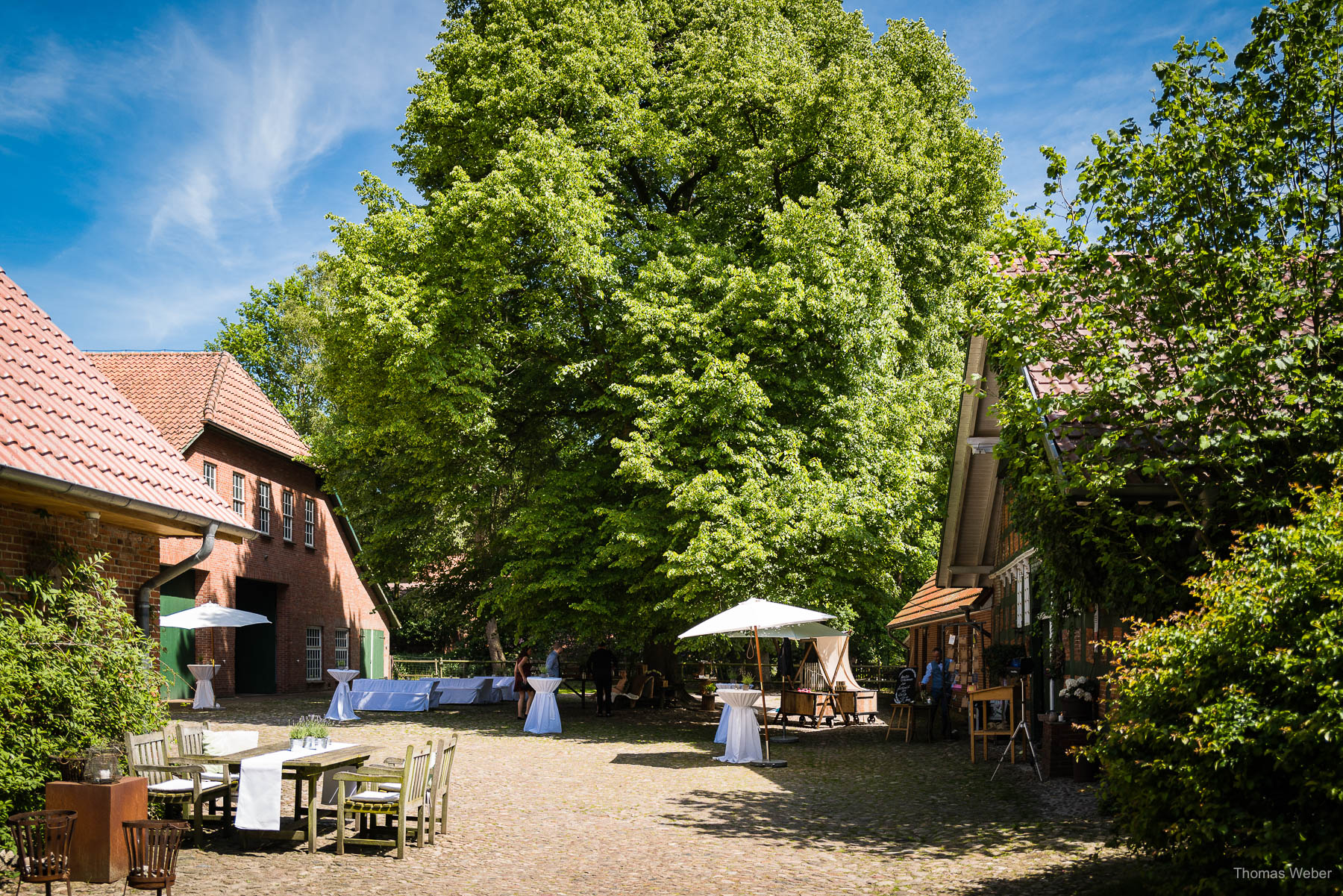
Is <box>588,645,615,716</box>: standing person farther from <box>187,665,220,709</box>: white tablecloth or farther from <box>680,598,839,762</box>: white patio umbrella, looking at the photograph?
<box>187,665,220,709</box>: white tablecloth

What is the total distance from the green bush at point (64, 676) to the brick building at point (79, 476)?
33 centimetres

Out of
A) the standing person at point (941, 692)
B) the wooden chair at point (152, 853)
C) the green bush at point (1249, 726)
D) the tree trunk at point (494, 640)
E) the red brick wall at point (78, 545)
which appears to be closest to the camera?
the green bush at point (1249, 726)

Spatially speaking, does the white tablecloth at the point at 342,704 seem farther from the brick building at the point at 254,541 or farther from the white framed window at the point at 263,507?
the white framed window at the point at 263,507

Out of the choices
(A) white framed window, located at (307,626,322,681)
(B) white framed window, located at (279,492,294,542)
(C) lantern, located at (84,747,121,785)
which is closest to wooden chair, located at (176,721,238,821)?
(C) lantern, located at (84,747,121,785)

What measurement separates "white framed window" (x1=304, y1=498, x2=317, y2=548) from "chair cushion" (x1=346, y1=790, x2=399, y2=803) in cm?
2395

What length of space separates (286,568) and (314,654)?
340cm

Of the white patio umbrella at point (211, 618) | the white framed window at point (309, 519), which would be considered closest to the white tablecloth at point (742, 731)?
the white patio umbrella at point (211, 618)

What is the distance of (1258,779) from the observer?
544 cm

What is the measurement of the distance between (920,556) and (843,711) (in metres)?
4.77

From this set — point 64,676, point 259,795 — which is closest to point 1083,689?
point 259,795

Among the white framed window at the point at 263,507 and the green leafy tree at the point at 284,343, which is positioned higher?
the green leafy tree at the point at 284,343

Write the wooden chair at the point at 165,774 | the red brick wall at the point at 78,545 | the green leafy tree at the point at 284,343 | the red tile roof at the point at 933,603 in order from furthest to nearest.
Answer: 1. the green leafy tree at the point at 284,343
2. the red tile roof at the point at 933,603
3. the wooden chair at the point at 165,774
4. the red brick wall at the point at 78,545

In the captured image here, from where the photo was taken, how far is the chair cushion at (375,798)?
8.95m

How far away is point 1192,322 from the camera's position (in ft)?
28.4
